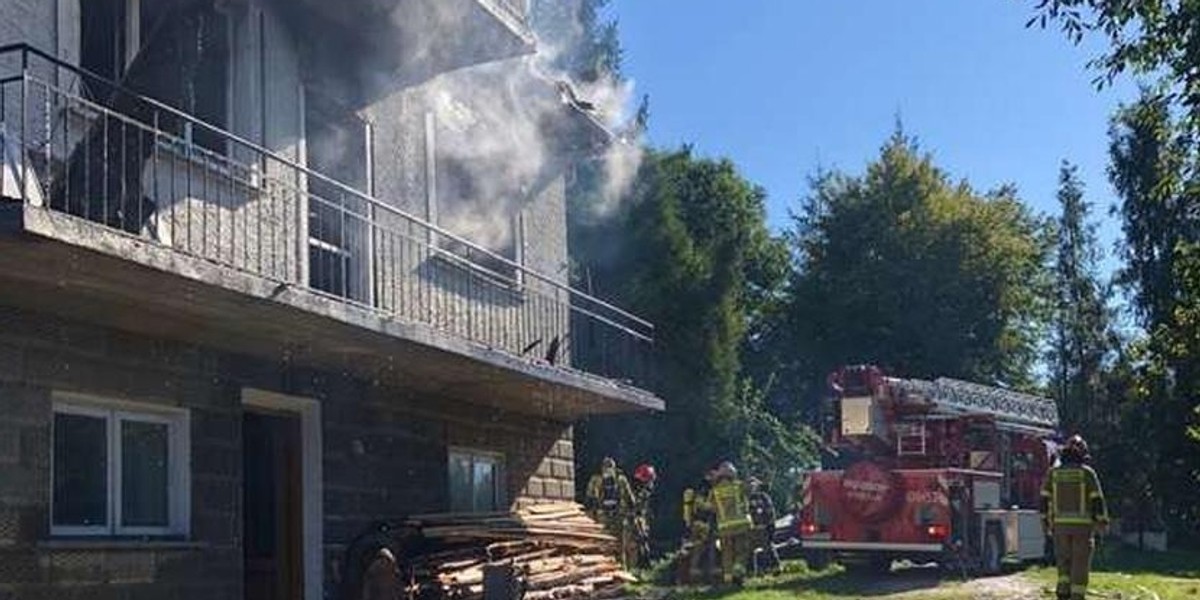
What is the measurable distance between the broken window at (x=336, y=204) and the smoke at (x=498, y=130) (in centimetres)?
121

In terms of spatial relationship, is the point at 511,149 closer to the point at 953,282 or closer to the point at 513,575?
the point at 513,575

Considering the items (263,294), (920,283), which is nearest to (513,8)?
(263,294)

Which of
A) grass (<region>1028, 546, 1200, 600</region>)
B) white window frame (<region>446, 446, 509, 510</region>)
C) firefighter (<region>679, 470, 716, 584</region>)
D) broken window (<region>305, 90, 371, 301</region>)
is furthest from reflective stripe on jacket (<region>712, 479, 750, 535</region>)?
broken window (<region>305, 90, 371, 301</region>)

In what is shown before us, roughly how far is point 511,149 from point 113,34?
686cm

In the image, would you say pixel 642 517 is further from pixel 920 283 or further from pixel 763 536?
pixel 920 283

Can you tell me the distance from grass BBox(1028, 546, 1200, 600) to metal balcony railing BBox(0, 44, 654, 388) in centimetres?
731

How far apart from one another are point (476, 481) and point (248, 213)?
206 inches

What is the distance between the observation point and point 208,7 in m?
11.0

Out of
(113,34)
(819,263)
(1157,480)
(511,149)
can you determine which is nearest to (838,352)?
(819,263)

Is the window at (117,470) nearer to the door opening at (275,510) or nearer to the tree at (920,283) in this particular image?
Answer: the door opening at (275,510)

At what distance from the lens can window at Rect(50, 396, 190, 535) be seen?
384 inches

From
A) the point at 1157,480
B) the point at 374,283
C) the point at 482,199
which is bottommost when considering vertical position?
the point at 1157,480

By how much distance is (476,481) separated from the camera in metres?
15.8

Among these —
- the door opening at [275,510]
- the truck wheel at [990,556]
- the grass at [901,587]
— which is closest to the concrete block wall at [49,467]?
the door opening at [275,510]
